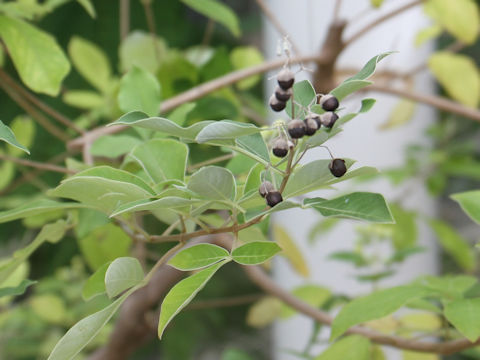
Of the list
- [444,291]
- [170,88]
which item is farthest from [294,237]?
[444,291]

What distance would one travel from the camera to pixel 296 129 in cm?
19

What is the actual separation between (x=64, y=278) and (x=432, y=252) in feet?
1.81

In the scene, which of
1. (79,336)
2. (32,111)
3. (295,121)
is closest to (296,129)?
(295,121)

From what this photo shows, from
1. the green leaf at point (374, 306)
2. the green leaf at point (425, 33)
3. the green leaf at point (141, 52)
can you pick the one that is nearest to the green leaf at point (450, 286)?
the green leaf at point (374, 306)

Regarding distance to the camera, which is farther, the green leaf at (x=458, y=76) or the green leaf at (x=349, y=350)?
the green leaf at (x=458, y=76)

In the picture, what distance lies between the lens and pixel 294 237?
2.56 ft

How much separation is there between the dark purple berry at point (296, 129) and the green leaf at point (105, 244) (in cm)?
29

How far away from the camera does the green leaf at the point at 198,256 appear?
0.76ft

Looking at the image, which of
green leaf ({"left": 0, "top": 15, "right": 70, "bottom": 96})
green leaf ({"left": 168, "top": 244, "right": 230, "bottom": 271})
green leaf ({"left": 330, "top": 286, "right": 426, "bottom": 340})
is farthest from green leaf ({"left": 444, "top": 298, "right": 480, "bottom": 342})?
green leaf ({"left": 0, "top": 15, "right": 70, "bottom": 96})

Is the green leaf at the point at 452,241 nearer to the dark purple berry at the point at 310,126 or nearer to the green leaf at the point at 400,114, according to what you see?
the green leaf at the point at 400,114

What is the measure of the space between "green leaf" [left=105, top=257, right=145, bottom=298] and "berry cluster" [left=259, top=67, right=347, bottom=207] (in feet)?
0.22

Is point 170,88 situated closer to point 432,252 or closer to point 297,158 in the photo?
point 297,158

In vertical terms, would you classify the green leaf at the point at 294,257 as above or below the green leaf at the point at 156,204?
above

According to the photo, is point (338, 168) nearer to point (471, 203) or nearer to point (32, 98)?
point (471, 203)
